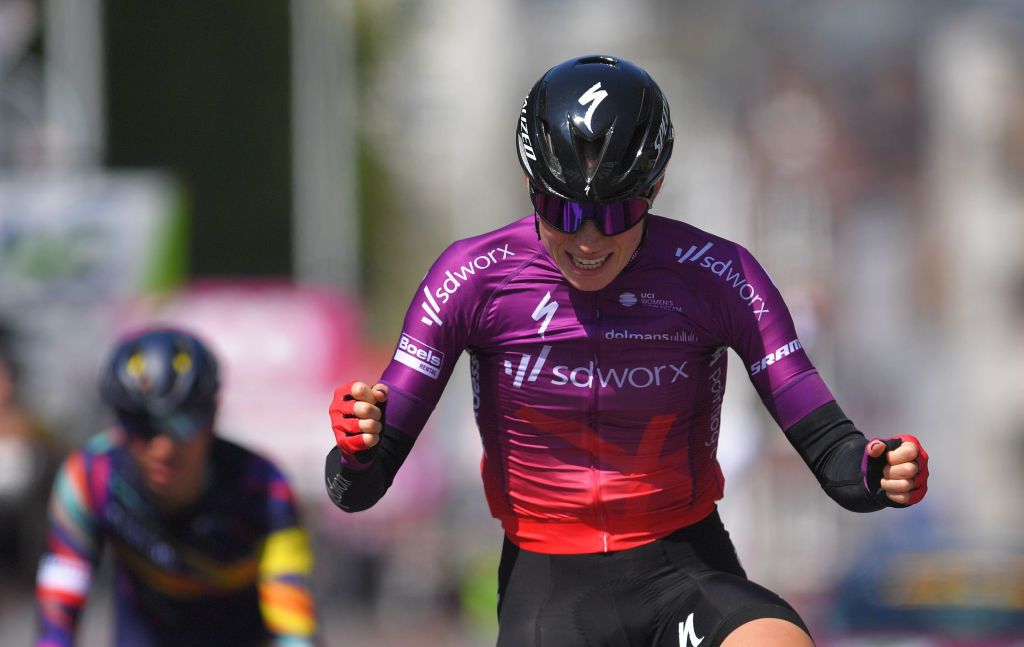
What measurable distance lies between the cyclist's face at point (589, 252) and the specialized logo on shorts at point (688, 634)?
93cm

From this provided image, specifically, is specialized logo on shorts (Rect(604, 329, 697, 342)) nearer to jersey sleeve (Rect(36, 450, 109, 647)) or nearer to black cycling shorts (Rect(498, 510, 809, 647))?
black cycling shorts (Rect(498, 510, 809, 647))

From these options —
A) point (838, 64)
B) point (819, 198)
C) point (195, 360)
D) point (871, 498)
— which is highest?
point (838, 64)

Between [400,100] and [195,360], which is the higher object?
[400,100]

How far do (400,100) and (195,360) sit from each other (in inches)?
1724

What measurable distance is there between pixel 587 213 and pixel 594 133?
0.21 metres

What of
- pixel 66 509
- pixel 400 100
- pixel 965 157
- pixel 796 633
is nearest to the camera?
pixel 796 633

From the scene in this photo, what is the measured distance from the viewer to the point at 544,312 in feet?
15.3

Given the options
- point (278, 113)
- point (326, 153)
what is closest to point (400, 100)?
point (278, 113)

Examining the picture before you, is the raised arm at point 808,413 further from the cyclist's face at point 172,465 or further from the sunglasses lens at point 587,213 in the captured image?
the cyclist's face at point 172,465

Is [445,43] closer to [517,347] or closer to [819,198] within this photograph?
[819,198]

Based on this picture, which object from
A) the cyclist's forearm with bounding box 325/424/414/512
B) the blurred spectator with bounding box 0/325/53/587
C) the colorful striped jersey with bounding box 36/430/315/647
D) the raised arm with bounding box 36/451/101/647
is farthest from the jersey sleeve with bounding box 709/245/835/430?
the blurred spectator with bounding box 0/325/53/587

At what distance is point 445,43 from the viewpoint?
65.5 meters

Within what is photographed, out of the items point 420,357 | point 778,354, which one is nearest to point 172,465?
point 420,357

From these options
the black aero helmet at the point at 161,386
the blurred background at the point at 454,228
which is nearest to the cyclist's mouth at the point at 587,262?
the black aero helmet at the point at 161,386
